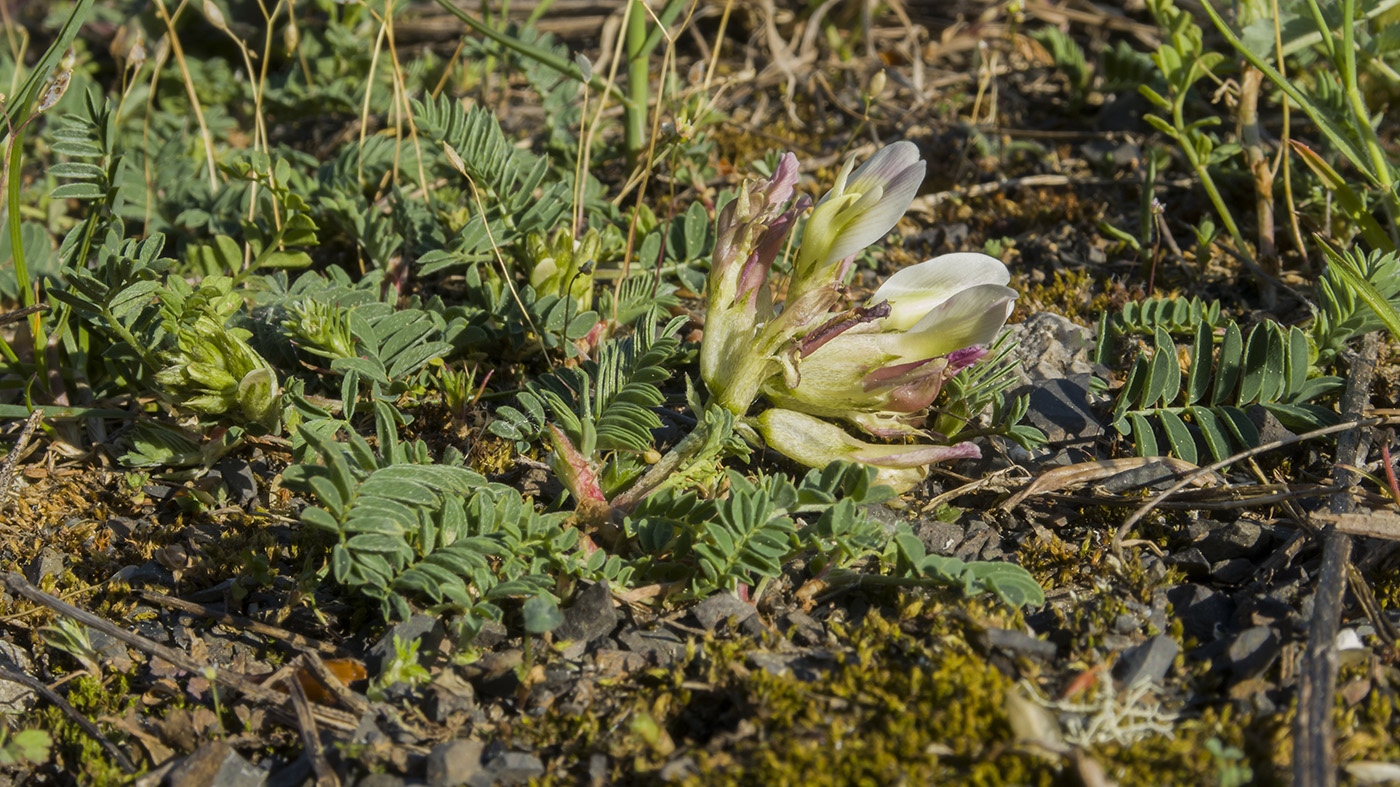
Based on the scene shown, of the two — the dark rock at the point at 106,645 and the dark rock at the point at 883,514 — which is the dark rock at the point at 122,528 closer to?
the dark rock at the point at 106,645

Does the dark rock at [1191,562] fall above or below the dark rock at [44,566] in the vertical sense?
above

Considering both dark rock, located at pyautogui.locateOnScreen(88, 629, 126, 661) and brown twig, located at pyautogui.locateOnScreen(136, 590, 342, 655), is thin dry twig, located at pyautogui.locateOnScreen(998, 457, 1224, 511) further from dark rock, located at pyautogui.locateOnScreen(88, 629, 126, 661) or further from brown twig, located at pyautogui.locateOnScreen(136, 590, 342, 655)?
dark rock, located at pyautogui.locateOnScreen(88, 629, 126, 661)

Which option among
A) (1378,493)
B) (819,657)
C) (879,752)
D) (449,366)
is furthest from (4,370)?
(1378,493)

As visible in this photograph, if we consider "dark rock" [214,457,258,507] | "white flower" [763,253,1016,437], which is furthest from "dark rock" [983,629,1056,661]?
"dark rock" [214,457,258,507]

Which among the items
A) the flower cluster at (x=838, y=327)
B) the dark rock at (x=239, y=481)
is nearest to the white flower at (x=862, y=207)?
the flower cluster at (x=838, y=327)

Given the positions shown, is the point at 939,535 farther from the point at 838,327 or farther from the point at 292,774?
the point at 292,774

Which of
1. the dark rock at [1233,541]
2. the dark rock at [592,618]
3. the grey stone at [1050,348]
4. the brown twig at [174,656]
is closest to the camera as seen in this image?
the brown twig at [174,656]

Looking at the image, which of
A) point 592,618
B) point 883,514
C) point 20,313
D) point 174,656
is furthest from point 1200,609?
point 20,313

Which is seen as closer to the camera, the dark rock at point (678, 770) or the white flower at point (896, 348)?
the dark rock at point (678, 770)
